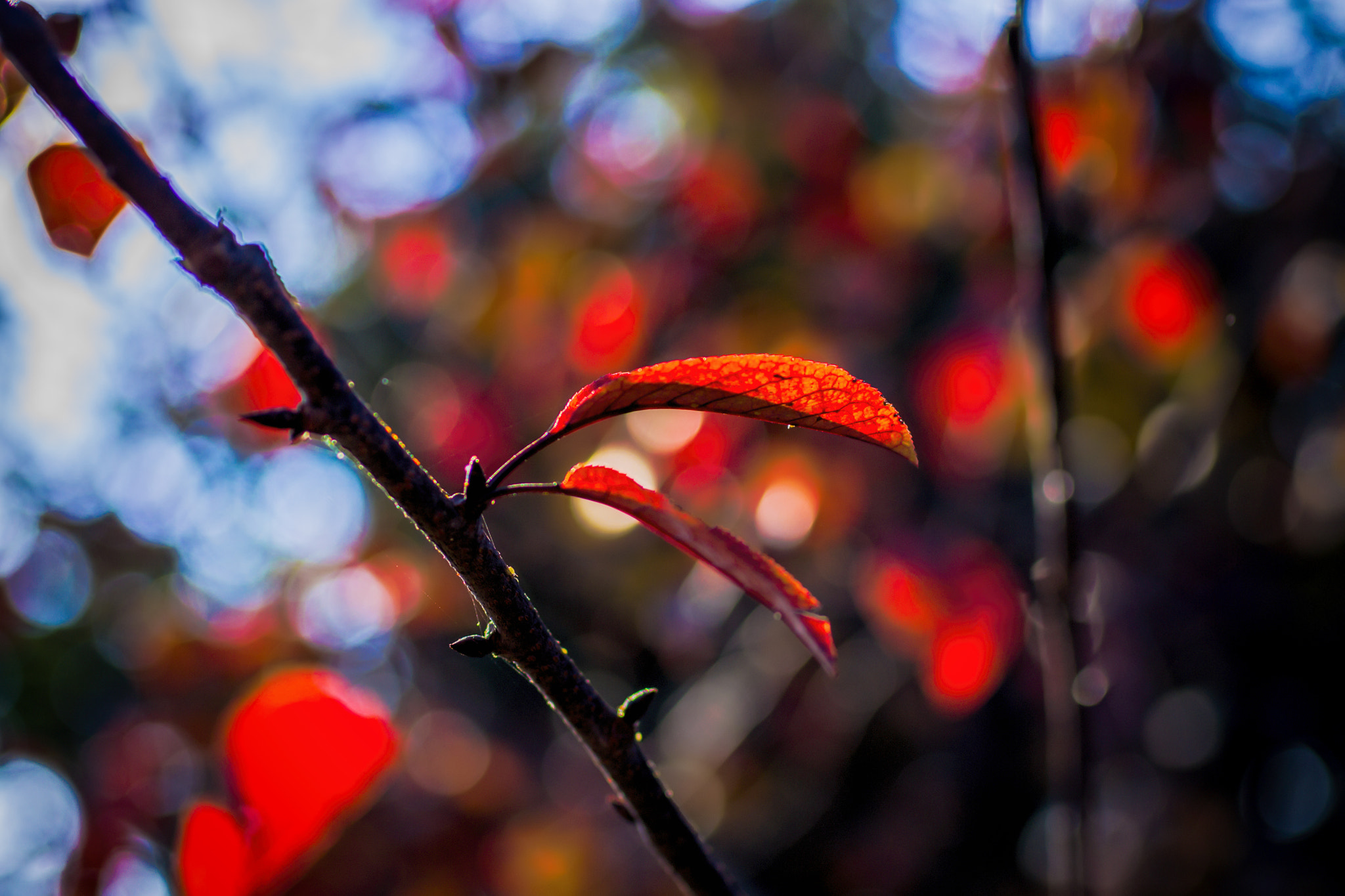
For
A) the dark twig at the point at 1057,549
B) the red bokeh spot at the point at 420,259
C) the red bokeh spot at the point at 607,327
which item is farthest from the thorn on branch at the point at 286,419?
the red bokeh spot at the point at 420,259

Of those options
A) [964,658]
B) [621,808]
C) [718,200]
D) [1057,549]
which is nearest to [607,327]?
[718,200]

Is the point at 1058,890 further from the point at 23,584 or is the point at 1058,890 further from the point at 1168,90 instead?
the point at 23,584

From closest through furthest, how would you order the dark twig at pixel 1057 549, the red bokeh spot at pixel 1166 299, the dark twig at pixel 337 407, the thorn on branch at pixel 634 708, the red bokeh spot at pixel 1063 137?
the dark twig at pixel 337 407 → the thorn on branch at pixel 634 708 → the dark twig at pixel 1057 549 → the red bokeh spot at pixel 1063 137 → the red bokeh spot at pixel 1166 299

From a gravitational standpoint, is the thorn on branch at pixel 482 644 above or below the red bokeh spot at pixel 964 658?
above

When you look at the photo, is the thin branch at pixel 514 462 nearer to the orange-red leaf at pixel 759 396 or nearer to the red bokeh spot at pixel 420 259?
the orange-red leaf at pixel 759 396

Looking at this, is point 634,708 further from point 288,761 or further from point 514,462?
point 288,761

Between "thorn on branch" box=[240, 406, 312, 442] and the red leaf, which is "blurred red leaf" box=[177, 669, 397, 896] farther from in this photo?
"thorn on branch" box=[240, 406, 312, 442]

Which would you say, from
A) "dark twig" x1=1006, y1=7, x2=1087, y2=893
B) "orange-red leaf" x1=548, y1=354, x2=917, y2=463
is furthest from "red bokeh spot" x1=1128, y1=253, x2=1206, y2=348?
"orange-red leaf" x1=548, y1=354, x2=917, y2=463
